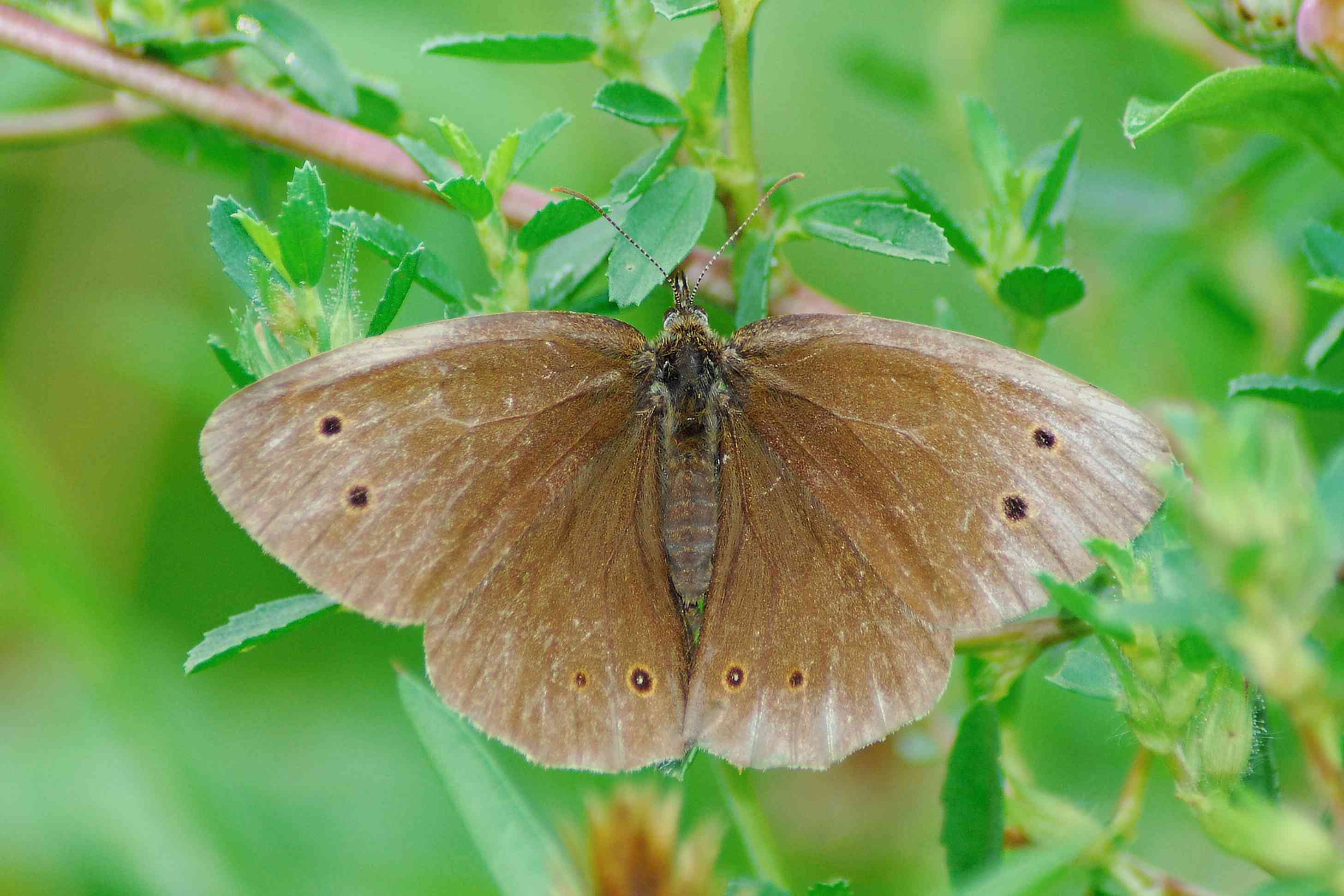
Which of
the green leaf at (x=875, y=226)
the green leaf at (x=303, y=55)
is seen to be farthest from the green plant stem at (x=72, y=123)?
the green leaf at (x=875, y=226)

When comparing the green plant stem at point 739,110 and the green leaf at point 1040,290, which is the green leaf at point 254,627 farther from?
the green leaf at point 1040,290

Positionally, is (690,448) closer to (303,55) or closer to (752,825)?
(752,825)

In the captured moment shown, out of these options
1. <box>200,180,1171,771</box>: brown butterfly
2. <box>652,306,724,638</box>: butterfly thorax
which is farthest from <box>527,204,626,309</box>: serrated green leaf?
<box>652,306,724,638</box>: butterfly thorax

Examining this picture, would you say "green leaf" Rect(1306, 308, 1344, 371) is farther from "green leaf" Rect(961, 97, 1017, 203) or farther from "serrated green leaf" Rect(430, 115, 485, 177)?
"serrated green leaf" Rect(430, 115, 485, 177)

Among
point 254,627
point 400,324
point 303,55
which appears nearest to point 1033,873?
point 254,627

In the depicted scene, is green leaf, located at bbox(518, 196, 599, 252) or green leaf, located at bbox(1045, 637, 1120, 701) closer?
green leaf, located at bbox(1045, 637, 1120, 701)

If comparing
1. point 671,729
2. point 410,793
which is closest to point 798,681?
point 671,729
